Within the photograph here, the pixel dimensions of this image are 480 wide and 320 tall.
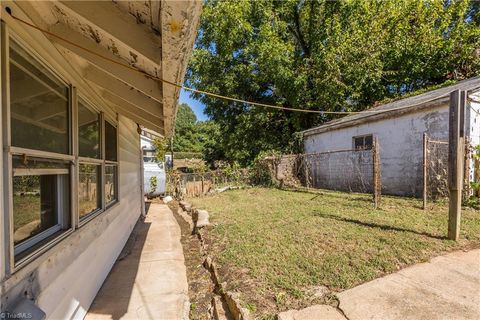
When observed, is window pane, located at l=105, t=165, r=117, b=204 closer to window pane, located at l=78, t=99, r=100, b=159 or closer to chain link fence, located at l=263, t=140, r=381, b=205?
window pane, located at l=78, t=99, r=100, b=159


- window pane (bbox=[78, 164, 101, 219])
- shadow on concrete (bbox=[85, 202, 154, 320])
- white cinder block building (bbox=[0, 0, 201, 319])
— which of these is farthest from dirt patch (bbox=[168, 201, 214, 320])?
window pane (bbox=[78, 164, 101, 219])

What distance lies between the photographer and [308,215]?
623cm

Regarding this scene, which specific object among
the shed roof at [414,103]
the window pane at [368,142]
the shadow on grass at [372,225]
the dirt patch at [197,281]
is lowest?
the dirt patch at [197,281]

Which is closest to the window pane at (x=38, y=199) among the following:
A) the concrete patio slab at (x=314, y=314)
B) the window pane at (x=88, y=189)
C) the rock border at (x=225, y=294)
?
the window pane at (x=88, y=189)

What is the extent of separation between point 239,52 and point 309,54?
455 cm

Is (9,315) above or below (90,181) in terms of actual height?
below

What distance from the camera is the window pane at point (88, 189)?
3.01 meters

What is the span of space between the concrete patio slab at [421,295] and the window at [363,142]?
732 centimetres

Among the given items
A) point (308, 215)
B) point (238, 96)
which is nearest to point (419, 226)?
point (308, 215)

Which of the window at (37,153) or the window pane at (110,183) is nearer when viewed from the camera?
the window at (37,153)

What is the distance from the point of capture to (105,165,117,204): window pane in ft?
14.1

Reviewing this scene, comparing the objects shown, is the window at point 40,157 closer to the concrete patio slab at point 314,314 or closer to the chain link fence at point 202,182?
the concrete patio slab at point 314,314

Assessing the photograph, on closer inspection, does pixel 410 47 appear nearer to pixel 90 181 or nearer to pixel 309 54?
pixel 309 54
